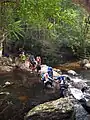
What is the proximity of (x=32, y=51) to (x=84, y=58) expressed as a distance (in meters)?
6.75

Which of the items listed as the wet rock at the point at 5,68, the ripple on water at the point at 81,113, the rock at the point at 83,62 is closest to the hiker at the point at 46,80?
the wet rock at the point at 5,68

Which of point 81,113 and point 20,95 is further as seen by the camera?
point 20,95

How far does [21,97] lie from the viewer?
55.7 feet

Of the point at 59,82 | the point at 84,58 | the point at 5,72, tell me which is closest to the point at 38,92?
the point at 59,82

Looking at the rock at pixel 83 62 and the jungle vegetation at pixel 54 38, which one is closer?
the jungle vegetation at pixel 54 38

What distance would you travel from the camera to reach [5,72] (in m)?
24.7

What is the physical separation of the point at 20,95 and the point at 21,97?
42cm

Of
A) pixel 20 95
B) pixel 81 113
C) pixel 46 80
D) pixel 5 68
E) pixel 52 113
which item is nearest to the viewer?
pixel 52 113

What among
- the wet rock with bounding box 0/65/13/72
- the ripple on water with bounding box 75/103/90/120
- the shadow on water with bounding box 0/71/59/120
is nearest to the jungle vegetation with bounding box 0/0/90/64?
the wet rock with bounding box 0/65/13/72

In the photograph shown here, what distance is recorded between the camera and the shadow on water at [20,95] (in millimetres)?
13914

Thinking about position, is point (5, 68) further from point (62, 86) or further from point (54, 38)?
point (54, 38)

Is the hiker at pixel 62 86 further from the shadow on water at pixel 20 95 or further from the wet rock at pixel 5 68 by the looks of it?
the wet rock at pixel 5 68

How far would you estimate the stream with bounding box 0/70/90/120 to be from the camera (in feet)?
44.2

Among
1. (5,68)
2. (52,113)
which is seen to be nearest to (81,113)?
(52,113)
